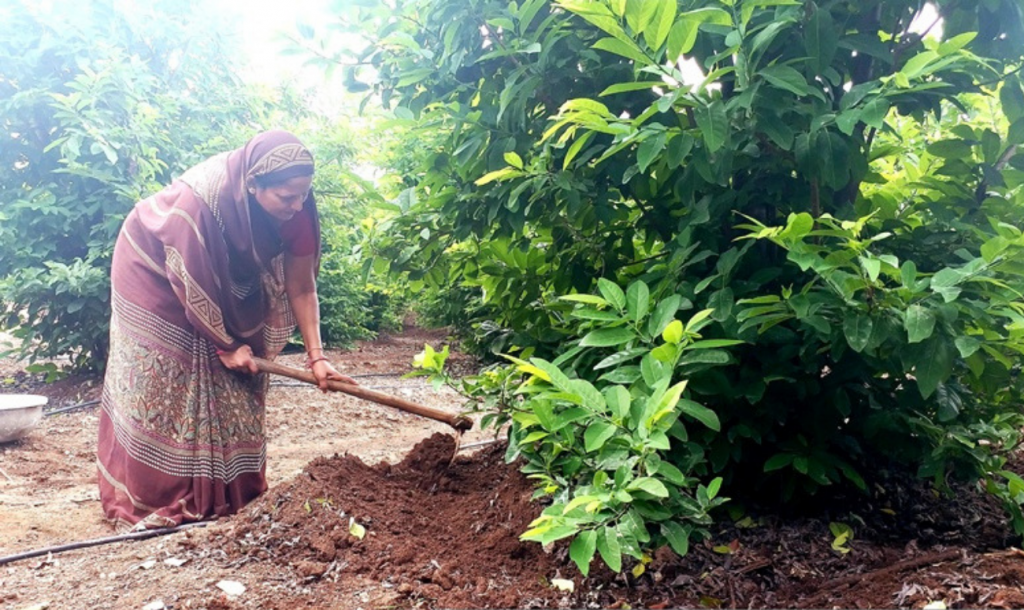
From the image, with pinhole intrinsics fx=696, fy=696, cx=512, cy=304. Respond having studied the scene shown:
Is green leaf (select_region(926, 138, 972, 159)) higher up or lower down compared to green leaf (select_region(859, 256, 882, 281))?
higher up

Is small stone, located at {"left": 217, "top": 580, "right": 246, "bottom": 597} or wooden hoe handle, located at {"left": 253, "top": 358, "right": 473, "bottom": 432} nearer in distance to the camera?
small stone, located at {"left": 217, "top": 580, "right": 246, "bottom": 597}

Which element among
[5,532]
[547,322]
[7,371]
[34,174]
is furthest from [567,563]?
[7,371]

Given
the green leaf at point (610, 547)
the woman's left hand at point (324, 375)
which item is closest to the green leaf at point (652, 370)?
the green leaf at point (610, 547)

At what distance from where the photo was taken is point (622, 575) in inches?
74.1

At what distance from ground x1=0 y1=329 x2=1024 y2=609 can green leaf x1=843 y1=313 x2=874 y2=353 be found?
1.98 feet

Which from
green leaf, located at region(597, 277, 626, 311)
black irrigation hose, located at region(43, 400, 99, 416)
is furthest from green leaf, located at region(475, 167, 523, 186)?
black irrigation hose, located at region(43, 400, 99, 416)

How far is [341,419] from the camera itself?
634cm

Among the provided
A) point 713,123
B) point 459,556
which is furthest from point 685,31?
point 459,556

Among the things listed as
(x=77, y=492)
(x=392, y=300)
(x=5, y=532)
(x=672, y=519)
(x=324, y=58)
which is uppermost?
(x=324, y=58)

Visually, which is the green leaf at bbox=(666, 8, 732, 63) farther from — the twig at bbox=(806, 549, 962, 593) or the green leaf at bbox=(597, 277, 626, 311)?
the twig at bbox=(806, 549, 962, 593)

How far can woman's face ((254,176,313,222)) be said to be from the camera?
2910 mm

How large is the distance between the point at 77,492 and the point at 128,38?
528cm

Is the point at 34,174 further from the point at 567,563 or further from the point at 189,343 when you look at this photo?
the point at 567,563

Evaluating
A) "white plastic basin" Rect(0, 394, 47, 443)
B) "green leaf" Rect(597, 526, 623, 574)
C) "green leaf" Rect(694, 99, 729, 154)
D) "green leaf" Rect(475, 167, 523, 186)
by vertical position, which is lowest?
"white plastic basin" Rect(0, 394, 47, 443)
